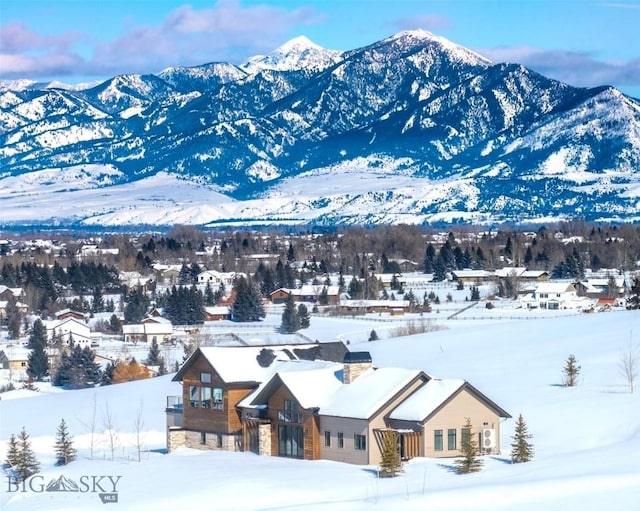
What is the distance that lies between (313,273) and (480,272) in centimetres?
1511

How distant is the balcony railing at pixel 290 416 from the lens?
3828 centimetres

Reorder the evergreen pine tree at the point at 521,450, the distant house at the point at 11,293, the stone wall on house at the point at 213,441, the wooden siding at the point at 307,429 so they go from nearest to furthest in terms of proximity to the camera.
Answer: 1. the evergreen pine tree at the point at 521,450
2. the wooden siding at the point at 307,429
3. the stone wall on house at the point at 213,441
4. the distant house at the point at 11,293

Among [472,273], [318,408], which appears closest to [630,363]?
[318,408]

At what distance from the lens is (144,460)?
39.2 metres

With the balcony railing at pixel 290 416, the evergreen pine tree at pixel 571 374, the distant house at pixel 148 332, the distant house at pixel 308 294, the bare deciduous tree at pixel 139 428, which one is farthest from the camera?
the distant house at pixel 308 294

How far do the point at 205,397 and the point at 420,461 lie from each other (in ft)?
25.3

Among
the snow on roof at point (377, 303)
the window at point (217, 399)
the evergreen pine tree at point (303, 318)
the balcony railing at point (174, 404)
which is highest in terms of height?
the snow on roof at point (377, 303)

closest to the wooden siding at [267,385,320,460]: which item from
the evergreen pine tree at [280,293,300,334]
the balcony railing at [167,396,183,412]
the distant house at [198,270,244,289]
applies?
the balcony railing at [167,396,183,412]

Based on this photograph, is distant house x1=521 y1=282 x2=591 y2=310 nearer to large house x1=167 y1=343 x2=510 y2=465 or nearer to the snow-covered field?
the snow-covered field

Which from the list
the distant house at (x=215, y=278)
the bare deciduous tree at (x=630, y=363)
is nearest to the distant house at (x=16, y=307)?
the distant house at (x=215, y=278)

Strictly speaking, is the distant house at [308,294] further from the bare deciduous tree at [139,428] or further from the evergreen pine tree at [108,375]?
the bare deciduous tree at [139,428]

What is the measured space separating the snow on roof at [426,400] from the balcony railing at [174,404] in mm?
8178

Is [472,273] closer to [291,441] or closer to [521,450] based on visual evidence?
[291,441]

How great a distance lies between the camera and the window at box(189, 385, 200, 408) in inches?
1634
